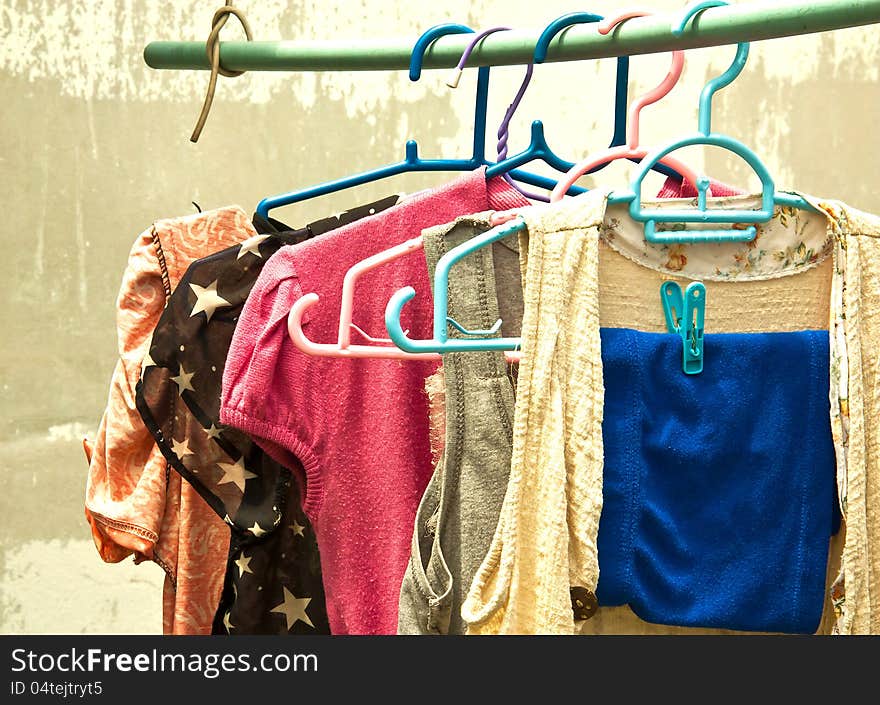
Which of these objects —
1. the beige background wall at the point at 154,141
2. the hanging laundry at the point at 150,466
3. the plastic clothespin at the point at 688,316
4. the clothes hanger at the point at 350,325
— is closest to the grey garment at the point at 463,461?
the clothes hanger at the point at 350,325

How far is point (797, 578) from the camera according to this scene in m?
1.01

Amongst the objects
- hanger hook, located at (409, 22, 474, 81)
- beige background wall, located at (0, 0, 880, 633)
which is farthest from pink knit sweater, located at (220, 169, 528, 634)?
beige background wall, located at (0, 0, 880, 633)

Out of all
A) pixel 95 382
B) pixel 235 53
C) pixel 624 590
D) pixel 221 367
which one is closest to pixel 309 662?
pixel 624 590

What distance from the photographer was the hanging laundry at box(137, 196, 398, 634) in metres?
1.25

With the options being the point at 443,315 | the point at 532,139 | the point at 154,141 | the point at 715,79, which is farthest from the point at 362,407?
the point at 154,141

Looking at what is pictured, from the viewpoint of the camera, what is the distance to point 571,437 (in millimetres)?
941

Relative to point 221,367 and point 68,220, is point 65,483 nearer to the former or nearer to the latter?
point 68,220

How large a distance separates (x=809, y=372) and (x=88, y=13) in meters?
1.86

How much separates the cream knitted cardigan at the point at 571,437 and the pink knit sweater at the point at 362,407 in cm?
21

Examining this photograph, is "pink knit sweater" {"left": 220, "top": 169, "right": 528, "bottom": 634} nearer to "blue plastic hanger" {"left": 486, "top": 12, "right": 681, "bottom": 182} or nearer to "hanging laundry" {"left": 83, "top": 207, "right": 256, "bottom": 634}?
"blue plastic hanger" {"left": 486, "top": 12, "right": 681, "bottom": 182}

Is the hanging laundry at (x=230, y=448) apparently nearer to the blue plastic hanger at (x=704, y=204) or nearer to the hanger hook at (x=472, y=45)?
the hanger hook at (x=472, y=45)

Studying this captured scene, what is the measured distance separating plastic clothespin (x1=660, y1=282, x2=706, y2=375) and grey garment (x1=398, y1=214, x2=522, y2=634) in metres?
0.15

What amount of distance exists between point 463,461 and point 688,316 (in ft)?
0.81

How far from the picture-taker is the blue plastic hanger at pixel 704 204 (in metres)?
0.98
